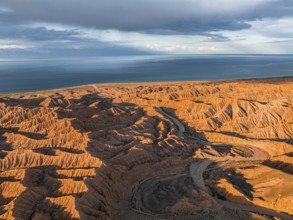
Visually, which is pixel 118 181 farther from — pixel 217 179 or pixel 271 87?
pixel 271 87

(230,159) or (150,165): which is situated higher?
(150,165)

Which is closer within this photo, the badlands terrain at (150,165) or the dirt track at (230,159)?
the badlands terrain at (150,165)

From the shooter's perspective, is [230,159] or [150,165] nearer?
[150,165]

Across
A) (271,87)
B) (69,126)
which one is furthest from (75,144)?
(271,87)

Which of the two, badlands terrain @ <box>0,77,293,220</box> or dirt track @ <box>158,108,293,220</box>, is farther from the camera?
dirt track @ <box>158,108,293,220</box>

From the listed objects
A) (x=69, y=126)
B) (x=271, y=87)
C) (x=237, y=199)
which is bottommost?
(x=237, y=199)

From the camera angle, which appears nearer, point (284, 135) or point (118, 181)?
point (118, 181)

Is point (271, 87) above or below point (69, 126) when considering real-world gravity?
above

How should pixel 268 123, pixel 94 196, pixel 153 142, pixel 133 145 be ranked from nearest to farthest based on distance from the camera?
pixel 94 196
pixel 133 145
pixel 153 142
pixel 268 123
